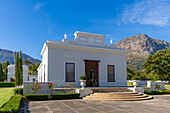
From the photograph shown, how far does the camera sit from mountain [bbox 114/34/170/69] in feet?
466

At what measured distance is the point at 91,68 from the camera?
1697cm

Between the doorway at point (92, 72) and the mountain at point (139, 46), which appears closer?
the doorway at point (92, 72)

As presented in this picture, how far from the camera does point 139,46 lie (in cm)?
15938

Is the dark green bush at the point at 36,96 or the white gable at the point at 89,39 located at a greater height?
the white gable at the point at 89,39

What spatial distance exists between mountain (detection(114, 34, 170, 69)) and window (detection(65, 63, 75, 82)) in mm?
122446

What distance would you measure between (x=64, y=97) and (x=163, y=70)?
35317 mm

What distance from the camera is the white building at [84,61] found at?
1520cm

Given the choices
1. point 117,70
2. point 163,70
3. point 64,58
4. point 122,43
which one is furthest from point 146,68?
point 122,43

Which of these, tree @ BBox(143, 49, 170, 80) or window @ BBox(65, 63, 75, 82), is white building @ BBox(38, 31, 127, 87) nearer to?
window @ BBox(65, 63, 75, 82)

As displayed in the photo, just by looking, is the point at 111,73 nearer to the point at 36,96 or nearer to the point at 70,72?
the point at 70,72

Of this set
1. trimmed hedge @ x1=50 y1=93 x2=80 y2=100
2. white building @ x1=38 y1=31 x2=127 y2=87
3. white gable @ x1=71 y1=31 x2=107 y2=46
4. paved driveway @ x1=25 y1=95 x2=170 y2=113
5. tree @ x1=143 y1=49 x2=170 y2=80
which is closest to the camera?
paved driveway @ x1=25 y1=95 x2=170 y2=113

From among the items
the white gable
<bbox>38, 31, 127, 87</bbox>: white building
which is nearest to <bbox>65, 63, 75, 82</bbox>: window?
<bbox>38, 31, 127, 87</bbox>: white building

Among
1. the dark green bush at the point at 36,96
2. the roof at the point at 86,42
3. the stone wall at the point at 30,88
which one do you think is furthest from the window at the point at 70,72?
the dark green bush at the point at 36,96

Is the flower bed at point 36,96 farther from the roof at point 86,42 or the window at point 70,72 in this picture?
the roof at point 86,42
